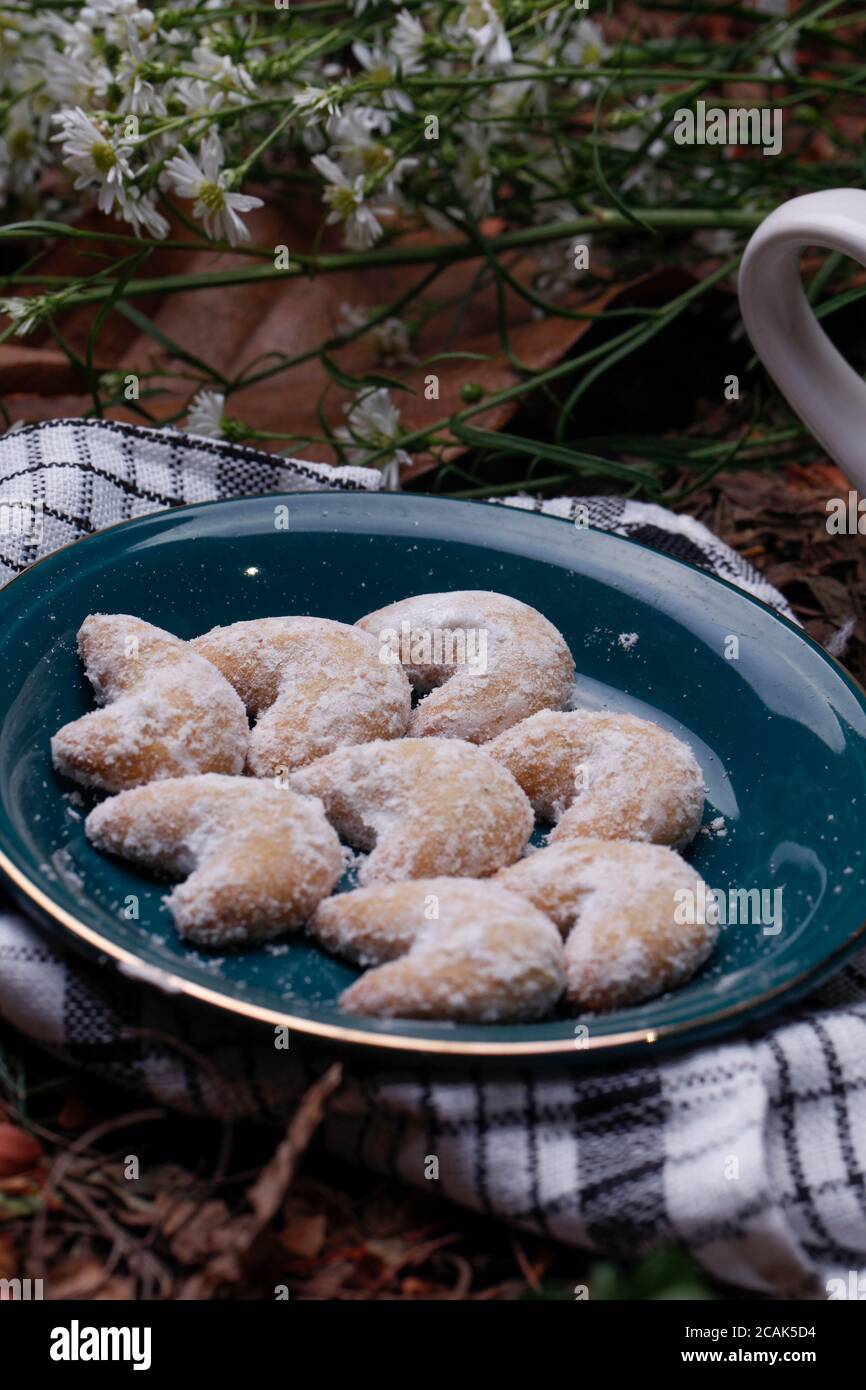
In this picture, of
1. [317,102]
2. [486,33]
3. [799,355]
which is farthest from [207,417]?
[799,355]

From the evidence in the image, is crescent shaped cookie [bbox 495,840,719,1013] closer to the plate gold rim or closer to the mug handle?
the plate gold rim

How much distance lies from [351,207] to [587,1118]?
81 cm

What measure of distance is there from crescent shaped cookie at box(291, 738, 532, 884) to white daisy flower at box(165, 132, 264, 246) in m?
0.50

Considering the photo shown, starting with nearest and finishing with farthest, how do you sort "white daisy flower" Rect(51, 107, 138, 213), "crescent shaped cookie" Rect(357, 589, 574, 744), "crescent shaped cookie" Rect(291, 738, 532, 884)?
1. "crescent shaped cookie" Rect(291, 738, 532, 884)
2. "crescent shaped cookie" Rect(357, 589, 574, 744)
3. "white daisy flower" Rect(51, 107, 138, 213)

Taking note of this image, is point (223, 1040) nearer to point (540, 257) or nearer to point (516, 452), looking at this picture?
point (516, 452)

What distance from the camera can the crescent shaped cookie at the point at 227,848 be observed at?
696 mm

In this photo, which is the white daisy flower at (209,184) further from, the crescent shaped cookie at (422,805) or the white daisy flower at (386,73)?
the crescent shaped cookie at (422,805)

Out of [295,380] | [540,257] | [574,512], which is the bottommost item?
[574,512]

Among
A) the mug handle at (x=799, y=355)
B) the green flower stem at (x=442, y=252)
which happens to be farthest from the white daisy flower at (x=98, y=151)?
the mug handle at (x=799, y=355)

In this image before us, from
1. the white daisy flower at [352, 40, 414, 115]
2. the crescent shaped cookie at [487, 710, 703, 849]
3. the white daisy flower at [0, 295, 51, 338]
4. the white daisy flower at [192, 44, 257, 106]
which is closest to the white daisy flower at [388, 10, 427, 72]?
the white daisy flower at [352, 40, 414, 115]

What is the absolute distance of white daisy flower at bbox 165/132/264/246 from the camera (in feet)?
3.46
